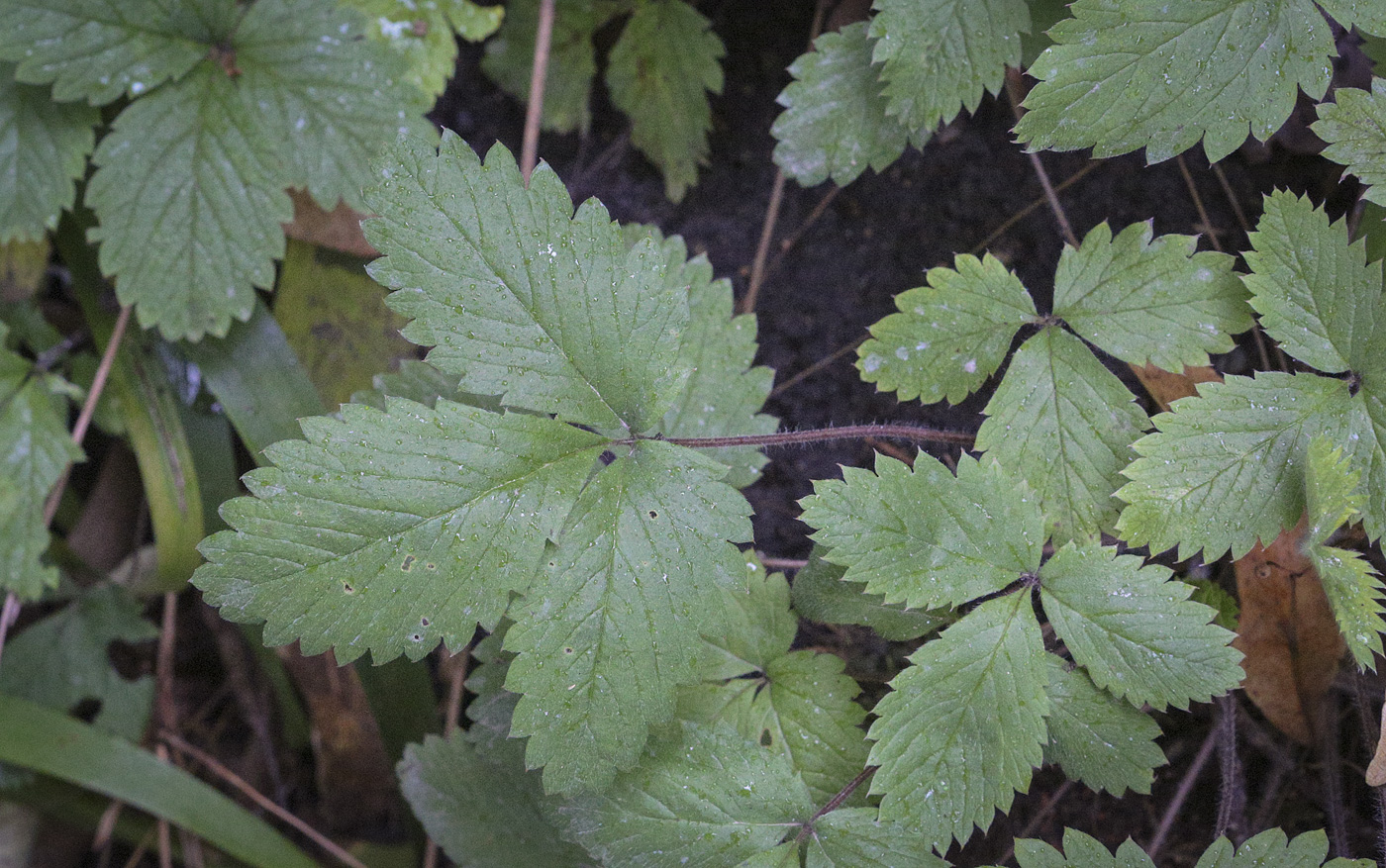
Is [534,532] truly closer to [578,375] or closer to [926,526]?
[578,375]

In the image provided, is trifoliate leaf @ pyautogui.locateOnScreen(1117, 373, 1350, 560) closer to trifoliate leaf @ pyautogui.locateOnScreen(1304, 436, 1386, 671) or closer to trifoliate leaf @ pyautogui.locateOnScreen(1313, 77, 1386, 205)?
trifoliate leaf @ pyautogui.locateOnScreen(1304, 436, 1386, 671)

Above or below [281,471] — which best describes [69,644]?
below

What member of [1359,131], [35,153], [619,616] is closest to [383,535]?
[619,616]

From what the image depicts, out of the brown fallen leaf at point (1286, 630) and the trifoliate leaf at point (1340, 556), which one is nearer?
the trifoliate leaf at point (1340, 556)

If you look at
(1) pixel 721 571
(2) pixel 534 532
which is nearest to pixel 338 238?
(2) pixel 534 532

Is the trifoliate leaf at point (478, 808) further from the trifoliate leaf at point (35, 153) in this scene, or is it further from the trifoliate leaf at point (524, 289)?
the trifoliate leaf at point (35, 153)

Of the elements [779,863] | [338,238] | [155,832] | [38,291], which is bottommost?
[155,832]

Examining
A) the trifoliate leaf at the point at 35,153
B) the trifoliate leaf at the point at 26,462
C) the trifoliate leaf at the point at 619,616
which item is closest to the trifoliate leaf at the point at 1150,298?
the trifoliate leaf at the point at 619,616
